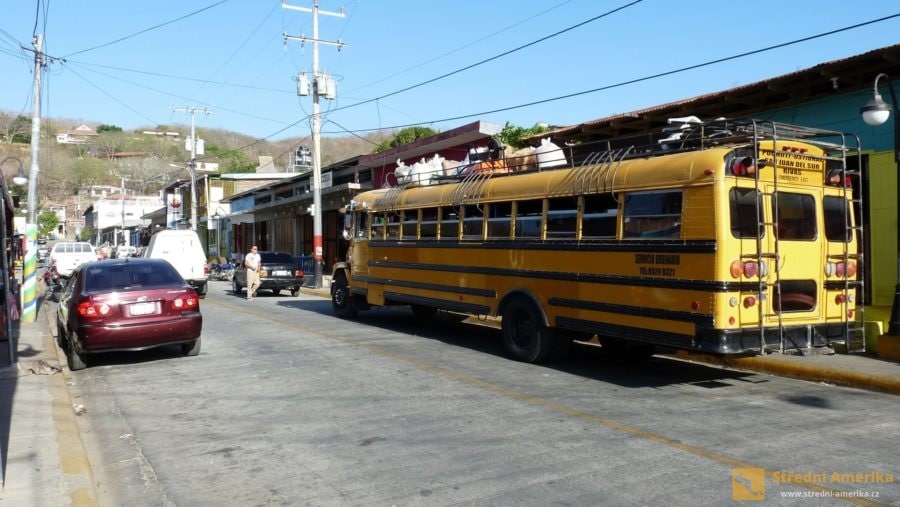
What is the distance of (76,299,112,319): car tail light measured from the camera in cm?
969

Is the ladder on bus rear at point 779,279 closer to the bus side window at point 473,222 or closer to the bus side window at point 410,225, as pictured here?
the bus side window at point 473,222

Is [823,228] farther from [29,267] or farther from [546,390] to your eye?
[29,267]

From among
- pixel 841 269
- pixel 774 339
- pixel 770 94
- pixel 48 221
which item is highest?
pixel 48 221

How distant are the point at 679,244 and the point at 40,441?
6.48 meters

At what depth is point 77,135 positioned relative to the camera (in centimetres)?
12669

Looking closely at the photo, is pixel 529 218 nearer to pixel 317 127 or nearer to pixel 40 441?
pixel 40 441

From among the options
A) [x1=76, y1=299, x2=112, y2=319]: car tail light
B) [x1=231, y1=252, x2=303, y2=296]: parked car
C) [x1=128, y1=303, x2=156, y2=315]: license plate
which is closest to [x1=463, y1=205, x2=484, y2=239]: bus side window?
[x1=128, y1=303, x2=156, y2=315]: license plate

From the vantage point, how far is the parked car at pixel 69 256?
24969 millimetres

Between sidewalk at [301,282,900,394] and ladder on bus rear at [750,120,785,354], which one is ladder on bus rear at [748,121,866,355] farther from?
sidewalk at [301,282,900,394]

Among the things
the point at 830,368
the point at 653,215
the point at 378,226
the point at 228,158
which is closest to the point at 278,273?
the point at 378,226

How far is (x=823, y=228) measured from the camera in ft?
28.0

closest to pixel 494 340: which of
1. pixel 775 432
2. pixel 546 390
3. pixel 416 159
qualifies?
pixel 546 390

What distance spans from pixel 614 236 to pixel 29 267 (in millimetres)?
12913

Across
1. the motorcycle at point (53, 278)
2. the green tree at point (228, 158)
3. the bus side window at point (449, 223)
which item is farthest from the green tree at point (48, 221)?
the bus side window at point (449, 223)
